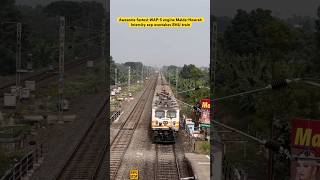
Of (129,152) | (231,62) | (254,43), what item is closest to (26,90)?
(129,152)

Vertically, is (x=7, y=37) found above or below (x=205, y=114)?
above

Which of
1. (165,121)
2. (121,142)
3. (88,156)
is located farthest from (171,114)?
(88,156)

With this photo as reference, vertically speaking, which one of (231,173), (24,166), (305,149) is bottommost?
(231,173)

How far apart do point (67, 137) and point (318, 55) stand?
74.1 ft

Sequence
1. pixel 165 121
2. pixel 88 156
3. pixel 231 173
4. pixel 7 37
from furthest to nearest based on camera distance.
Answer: pixel 7 37 < pixel 165 121 < pixel 88 156 < pixel 231 173

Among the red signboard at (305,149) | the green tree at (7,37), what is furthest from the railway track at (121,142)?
the green tree at (7,37)

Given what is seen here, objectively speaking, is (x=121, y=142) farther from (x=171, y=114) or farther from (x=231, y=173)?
(x=231, y=173)

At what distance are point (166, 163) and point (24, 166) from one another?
773 cm

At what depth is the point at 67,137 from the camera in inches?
1236

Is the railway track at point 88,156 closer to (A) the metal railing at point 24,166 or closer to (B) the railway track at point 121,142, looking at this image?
(B) the railway track at point 121,142

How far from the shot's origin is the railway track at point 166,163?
78.8ft

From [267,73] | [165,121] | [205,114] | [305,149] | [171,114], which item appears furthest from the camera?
[267,73]

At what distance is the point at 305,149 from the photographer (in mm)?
10383

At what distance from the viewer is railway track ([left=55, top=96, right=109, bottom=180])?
23.0 m
